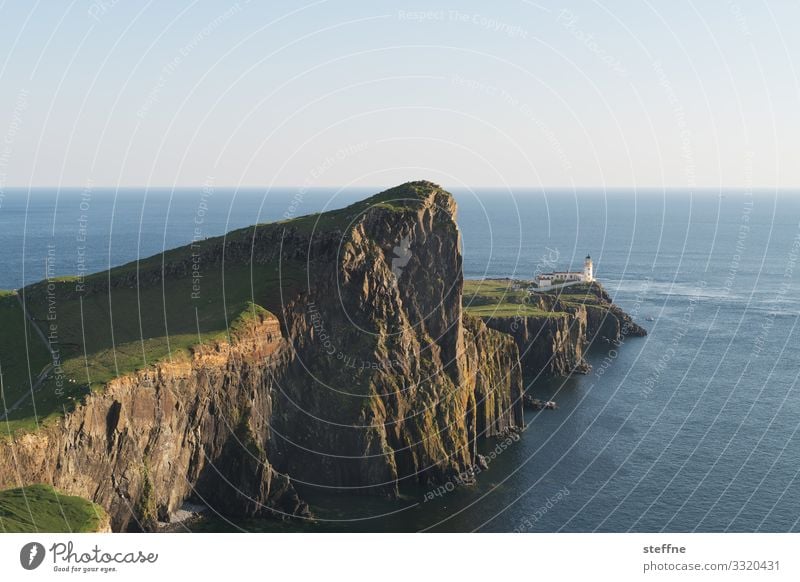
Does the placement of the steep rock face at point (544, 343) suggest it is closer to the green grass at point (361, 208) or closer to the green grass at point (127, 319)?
the green grass at point (361, 208)

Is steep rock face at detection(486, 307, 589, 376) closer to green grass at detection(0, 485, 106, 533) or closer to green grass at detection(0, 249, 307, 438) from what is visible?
green grass at detection(0, 249, 307, 438)

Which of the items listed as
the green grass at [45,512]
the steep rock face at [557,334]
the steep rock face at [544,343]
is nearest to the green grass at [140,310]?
the green grass at [45,512]

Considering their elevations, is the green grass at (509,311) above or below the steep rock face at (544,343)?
above

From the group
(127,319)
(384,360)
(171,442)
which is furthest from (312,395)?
(127,319)

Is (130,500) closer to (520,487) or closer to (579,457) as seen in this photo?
(520,487)

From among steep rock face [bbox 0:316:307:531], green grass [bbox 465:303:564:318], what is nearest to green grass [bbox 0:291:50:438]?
steep rock face [bbox 0:316:307:531]

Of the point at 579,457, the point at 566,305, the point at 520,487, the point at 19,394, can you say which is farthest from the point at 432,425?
the point at 566,305
